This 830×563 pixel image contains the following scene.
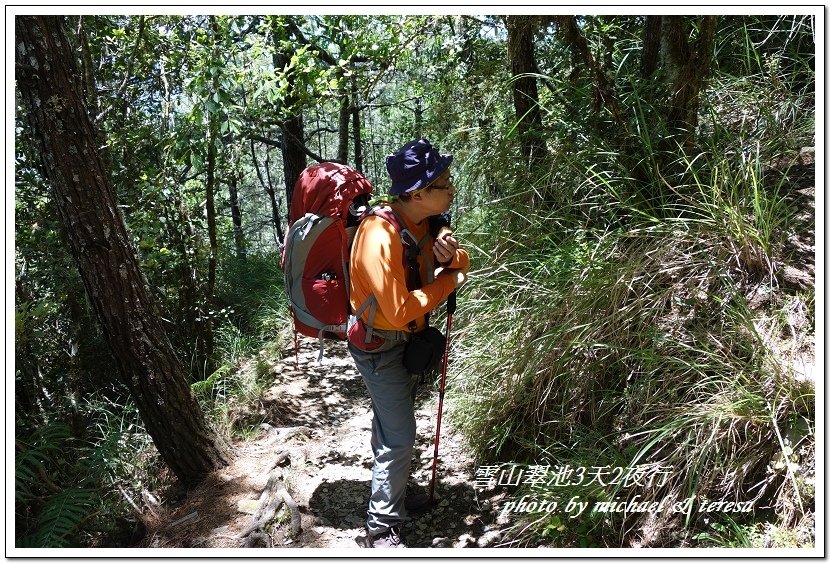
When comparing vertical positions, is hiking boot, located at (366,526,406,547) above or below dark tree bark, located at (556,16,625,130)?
below

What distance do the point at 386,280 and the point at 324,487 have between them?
2.18 meters

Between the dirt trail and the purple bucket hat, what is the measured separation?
7.56ft

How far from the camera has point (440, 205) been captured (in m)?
3.39

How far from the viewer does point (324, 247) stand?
143 inches

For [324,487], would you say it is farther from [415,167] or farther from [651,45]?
[651,45]

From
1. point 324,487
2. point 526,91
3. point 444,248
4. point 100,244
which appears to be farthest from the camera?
point 526,91

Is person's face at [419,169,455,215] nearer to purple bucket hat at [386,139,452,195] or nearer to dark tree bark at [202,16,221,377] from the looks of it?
purple bucket hat at [386,139,452,195]

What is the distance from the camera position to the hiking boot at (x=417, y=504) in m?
4.13

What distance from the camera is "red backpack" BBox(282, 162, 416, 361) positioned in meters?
3.61

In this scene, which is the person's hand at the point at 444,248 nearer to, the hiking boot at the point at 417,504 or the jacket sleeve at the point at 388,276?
the jacket sleeve at the point at 388,276

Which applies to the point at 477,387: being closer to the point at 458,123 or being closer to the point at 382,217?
the point at 382,217

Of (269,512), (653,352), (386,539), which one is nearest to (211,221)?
(269,512)

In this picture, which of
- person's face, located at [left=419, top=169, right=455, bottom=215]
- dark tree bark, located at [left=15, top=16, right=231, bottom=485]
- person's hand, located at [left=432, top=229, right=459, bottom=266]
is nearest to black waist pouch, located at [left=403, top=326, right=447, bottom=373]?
person's hand, located at [left=432, top=229, right=459, bottom=266]
